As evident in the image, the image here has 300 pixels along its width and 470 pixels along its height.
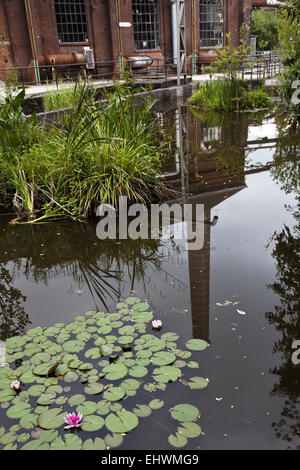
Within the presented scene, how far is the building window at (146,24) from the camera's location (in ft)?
63.0

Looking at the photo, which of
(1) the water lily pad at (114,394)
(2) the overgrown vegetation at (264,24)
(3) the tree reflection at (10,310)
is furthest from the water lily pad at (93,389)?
(2) the overgrown vegetation at (264,24)

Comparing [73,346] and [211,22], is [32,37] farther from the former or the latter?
[73,346]

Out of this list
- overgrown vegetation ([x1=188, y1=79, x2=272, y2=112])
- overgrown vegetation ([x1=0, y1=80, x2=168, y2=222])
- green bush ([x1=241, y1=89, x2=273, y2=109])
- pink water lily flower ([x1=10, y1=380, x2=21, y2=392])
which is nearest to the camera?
pink water lily flower ([x1=10, y1=380, x2=21, y2=392])

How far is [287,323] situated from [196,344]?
0.67 metres

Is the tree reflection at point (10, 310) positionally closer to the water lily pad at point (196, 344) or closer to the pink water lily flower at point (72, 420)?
the pink water lily flower at point (72, 420)

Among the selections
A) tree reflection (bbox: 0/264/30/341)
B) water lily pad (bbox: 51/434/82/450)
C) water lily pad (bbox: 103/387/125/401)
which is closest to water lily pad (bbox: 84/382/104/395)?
water lily pad (bbox: 103/387/125/401)

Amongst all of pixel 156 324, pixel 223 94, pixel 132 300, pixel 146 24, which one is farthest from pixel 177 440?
pixel 146 24

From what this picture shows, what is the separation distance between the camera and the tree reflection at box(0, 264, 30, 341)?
9.77 ft

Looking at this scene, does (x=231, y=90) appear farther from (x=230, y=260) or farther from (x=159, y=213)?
(x=230, y=260)

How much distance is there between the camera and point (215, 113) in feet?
41.1

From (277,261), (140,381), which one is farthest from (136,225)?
(140,381)

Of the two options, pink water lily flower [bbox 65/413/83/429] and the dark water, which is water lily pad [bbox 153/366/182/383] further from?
pink water lily flower [bbox 65/413/83/429]

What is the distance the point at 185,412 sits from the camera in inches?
85.3
